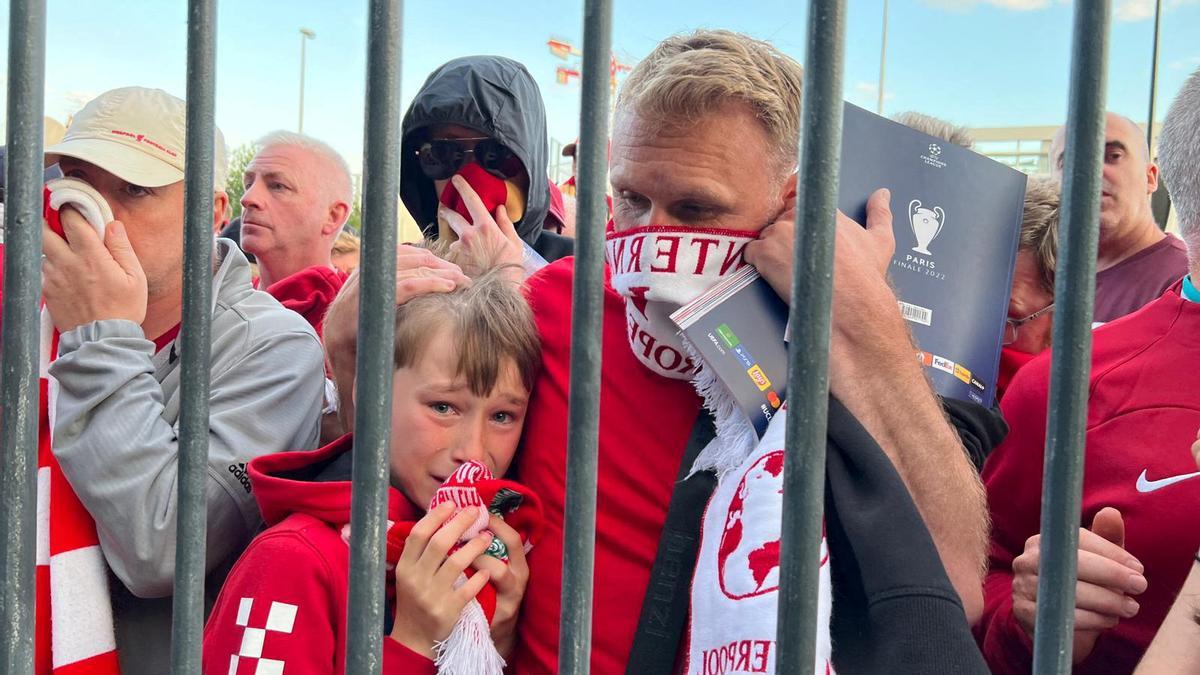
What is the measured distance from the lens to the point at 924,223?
73.2 inches

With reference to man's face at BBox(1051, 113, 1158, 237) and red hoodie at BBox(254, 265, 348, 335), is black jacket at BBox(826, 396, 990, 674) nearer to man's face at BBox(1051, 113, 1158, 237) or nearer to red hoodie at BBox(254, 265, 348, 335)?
red hoodie at BBox(254, 265, 348, 335)

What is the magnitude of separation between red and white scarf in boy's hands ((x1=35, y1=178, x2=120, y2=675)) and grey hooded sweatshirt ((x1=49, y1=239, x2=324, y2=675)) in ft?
0.12

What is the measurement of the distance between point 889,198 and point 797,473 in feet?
3.29

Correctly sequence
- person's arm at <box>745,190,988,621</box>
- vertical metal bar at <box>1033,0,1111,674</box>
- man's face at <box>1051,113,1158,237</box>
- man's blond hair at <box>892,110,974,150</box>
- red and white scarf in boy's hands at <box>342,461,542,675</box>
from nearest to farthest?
vertical metal bar at <box>1033,0,1111,674</box>, red and white scarf in boy's hands at <box>342,461,542,675</box>, person's arm at <box>745,190,988,621</box>, man's blond hair at <box>892,110,974,150</box>, man's face at <box>1051,113,1158,237</box>

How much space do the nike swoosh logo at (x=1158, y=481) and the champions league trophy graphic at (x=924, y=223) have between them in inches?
18.8

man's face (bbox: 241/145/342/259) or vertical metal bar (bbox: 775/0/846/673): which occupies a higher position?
man's face (bbox: 241/145/342/259)

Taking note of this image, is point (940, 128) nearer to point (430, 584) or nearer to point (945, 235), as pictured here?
point (945, 235)

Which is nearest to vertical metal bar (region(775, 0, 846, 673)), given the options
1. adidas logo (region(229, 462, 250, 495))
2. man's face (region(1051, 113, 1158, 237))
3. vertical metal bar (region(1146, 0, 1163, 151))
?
adidas logo (region(229, 462, 250, 495))

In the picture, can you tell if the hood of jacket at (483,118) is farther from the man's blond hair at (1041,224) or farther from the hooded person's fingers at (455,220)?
the man's blond hair at (1041,224)

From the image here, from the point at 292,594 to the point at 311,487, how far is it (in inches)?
6.9

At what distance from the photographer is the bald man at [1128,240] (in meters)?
3.42

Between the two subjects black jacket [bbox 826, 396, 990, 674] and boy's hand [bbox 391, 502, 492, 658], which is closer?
black jacket [bbox 826, 396, 990, 674]

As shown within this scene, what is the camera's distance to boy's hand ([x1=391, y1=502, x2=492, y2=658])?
1609mm

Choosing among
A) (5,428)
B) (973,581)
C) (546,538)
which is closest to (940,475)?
(973,581)
